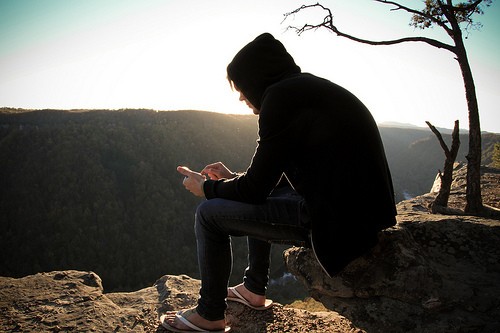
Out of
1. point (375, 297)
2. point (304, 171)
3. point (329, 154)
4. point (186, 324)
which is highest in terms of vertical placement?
point (329, 154)

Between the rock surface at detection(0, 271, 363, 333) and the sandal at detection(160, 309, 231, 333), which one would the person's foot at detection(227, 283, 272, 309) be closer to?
the rock surface at detection(0, 271, 363, 333)

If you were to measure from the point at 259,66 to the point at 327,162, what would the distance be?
29.4 inches

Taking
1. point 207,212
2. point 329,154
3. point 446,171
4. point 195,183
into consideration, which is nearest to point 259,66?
point 329,154

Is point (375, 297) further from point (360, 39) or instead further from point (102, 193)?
point (102, 193)

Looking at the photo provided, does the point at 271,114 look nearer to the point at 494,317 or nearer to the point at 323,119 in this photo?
the point at 323,119

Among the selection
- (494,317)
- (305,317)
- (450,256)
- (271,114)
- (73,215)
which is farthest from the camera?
(73,215)

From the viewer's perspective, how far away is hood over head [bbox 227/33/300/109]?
6.23 ft

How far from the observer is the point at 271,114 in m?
1.60

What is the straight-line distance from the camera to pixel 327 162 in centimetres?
162

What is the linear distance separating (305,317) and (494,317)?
1.53m

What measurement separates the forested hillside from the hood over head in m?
31.7

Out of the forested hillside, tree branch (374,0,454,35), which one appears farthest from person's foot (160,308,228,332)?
the forested hillside

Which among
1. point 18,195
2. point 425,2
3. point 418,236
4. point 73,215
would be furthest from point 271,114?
point 18,195

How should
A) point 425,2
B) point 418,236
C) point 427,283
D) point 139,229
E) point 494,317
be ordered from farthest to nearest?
point 139,229 < point 425,2 < point 418,236 < point 427,283 < point 494,317
